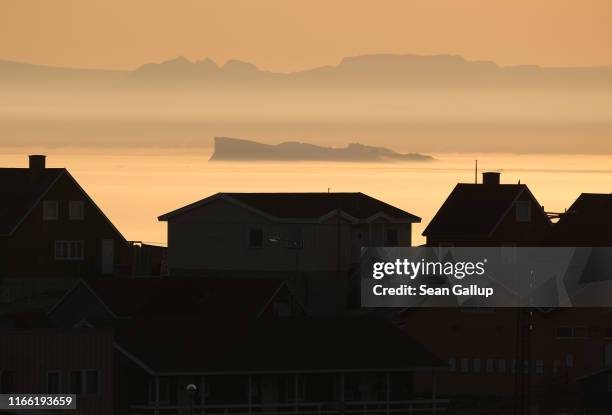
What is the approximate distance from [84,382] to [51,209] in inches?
1611

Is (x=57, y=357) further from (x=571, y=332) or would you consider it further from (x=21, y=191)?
(x=21, y=191)

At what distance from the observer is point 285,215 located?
340ft

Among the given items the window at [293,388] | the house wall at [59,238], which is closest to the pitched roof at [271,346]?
the window at [293,388]

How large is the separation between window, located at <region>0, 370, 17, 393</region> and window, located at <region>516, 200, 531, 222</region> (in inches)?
1836

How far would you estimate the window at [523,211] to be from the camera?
110 metres

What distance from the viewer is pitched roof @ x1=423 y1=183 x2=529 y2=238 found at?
10906 cm

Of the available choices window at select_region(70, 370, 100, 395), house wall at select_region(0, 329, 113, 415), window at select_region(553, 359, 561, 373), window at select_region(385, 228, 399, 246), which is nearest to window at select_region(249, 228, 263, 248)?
window at select_region(385, 228, 399, 246)

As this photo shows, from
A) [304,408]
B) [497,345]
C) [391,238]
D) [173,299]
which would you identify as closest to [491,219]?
[391,238]

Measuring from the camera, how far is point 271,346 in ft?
248

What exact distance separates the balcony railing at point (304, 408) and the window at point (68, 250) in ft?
126

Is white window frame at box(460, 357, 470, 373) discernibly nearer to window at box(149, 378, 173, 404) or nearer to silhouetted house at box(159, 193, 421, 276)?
silhouetted house at box(159, 193, 421, 276)

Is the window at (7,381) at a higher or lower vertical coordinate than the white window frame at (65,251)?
lower

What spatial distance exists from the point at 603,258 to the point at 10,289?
30.4 m

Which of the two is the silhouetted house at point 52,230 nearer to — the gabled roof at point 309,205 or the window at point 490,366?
the gabled roof at point 309,205
